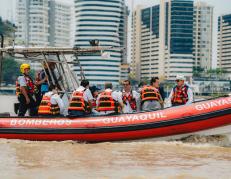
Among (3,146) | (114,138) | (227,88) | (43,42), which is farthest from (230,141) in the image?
(43,42)

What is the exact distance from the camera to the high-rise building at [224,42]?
146 meters

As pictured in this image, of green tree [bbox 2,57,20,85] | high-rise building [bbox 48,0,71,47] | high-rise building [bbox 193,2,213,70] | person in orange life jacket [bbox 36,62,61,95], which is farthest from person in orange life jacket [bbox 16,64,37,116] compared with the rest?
high-rise building [bbox 48,0,71,47]

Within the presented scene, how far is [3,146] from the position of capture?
9.34 m

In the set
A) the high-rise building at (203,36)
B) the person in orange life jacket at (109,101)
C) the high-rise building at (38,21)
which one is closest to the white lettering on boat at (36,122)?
the person in orange life jacket at (109,101)

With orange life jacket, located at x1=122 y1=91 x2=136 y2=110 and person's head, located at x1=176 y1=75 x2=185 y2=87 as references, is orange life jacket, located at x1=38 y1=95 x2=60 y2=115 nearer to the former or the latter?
orange life jacket, located at x1=122 y1=91 x2=136 y2=110

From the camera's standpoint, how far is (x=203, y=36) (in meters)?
146

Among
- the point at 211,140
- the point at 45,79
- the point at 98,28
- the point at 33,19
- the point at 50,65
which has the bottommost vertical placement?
the point at 211,140

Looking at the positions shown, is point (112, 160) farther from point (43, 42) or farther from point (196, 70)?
point (43, 42)

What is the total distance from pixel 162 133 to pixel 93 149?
1.23m

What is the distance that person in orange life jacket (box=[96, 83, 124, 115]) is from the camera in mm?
9570

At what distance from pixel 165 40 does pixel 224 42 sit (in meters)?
27.8

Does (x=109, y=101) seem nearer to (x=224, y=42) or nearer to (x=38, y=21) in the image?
(x=224, y=42)

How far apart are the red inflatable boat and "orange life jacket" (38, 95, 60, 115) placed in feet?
0.65

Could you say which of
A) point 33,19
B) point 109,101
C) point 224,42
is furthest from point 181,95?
point 33,19
